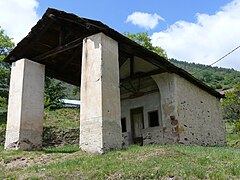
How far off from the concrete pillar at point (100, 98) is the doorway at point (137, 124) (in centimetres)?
630

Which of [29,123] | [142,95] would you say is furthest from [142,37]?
[29,123]

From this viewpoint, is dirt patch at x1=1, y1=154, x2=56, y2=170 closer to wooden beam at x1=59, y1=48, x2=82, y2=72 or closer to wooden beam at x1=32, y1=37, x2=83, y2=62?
wooden beam at x1=32, y1=37, x2=83, y2=62

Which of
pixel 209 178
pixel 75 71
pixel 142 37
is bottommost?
pixel 209 178

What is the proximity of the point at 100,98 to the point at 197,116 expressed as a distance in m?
7.02

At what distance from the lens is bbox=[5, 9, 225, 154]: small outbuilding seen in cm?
893

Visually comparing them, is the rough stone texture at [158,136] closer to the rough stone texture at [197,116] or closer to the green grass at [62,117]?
the rough stone texture at [197,116]

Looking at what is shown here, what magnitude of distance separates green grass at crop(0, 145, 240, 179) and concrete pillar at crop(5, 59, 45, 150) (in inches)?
124

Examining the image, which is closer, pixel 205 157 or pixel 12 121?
pixel 205 157

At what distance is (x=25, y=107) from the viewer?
1093 centimetres

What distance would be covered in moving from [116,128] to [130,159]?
2007 millimetres

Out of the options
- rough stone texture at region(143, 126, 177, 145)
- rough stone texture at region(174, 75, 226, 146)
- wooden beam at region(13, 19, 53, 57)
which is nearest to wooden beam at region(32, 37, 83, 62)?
wooden beam at region(13, 19, 53, 57)

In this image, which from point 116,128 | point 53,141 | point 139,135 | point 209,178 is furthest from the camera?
point 53,141

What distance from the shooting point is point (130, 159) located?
699 cm

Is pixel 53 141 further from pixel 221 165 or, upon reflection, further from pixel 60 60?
pixel 221 165
